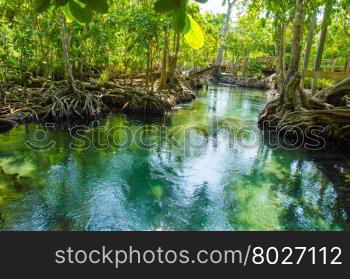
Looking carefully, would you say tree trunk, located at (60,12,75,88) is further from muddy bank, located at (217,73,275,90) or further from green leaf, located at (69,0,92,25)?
muddy bank, located at (217,73,275,90)

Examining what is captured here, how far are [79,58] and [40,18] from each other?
2.03 meters

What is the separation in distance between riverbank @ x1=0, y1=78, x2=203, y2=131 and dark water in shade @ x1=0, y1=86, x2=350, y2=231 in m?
1.41

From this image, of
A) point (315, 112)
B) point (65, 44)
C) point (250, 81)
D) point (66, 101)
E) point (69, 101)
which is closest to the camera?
point (315, 112)

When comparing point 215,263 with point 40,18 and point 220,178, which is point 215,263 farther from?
point 40,18

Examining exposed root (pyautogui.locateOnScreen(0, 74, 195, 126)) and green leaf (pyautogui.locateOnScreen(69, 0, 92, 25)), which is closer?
green leaf (pyautogui.locateOnScreen(69, 0, 92, 25))

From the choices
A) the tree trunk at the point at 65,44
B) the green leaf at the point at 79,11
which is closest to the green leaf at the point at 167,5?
the green leaf at the point at 79,11

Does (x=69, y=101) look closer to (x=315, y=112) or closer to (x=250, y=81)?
(x=315, y=112)

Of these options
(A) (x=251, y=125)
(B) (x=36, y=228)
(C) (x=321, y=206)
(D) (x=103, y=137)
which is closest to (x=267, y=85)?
(A) (x=251, y=125)

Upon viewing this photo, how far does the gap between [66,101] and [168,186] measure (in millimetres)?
6363

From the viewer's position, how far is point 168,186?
5449 mm

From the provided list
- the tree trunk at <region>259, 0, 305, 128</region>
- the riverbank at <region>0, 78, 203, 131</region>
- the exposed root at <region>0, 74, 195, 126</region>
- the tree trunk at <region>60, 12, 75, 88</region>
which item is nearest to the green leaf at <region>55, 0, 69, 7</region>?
the riverbank at <region>0, 78, 203, 131</region>

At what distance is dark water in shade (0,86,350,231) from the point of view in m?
4.35

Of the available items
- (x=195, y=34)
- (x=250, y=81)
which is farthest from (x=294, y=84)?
(x=250, y=81)

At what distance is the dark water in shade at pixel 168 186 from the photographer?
435 centimetres
